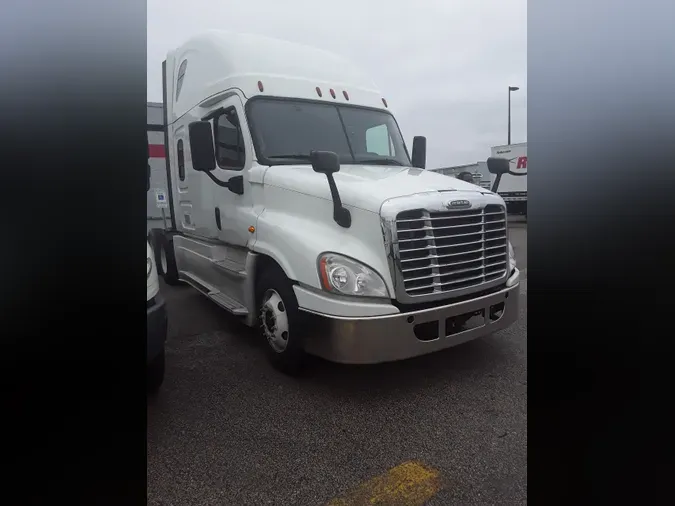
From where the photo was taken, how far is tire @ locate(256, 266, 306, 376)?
86.0 inches

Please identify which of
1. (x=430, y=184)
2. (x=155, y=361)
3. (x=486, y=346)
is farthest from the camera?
(x=430, y=184)

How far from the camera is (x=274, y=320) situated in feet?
7.88

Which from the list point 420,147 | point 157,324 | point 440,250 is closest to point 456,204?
point 440,250

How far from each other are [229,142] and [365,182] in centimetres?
120

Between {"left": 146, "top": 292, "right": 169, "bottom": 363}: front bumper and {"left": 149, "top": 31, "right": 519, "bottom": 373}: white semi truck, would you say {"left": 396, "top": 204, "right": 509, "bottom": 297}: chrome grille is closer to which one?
{"left": 149, "top": 31, "right": 519, "bottom": 373}: white semi truck

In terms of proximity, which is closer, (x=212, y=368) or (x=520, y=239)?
(x=520, y=239)

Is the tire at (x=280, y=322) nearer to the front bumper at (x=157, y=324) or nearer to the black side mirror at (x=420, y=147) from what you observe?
the black side mirror at (x=420, y=147)

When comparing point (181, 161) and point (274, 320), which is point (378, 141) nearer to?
point (274, 320)
